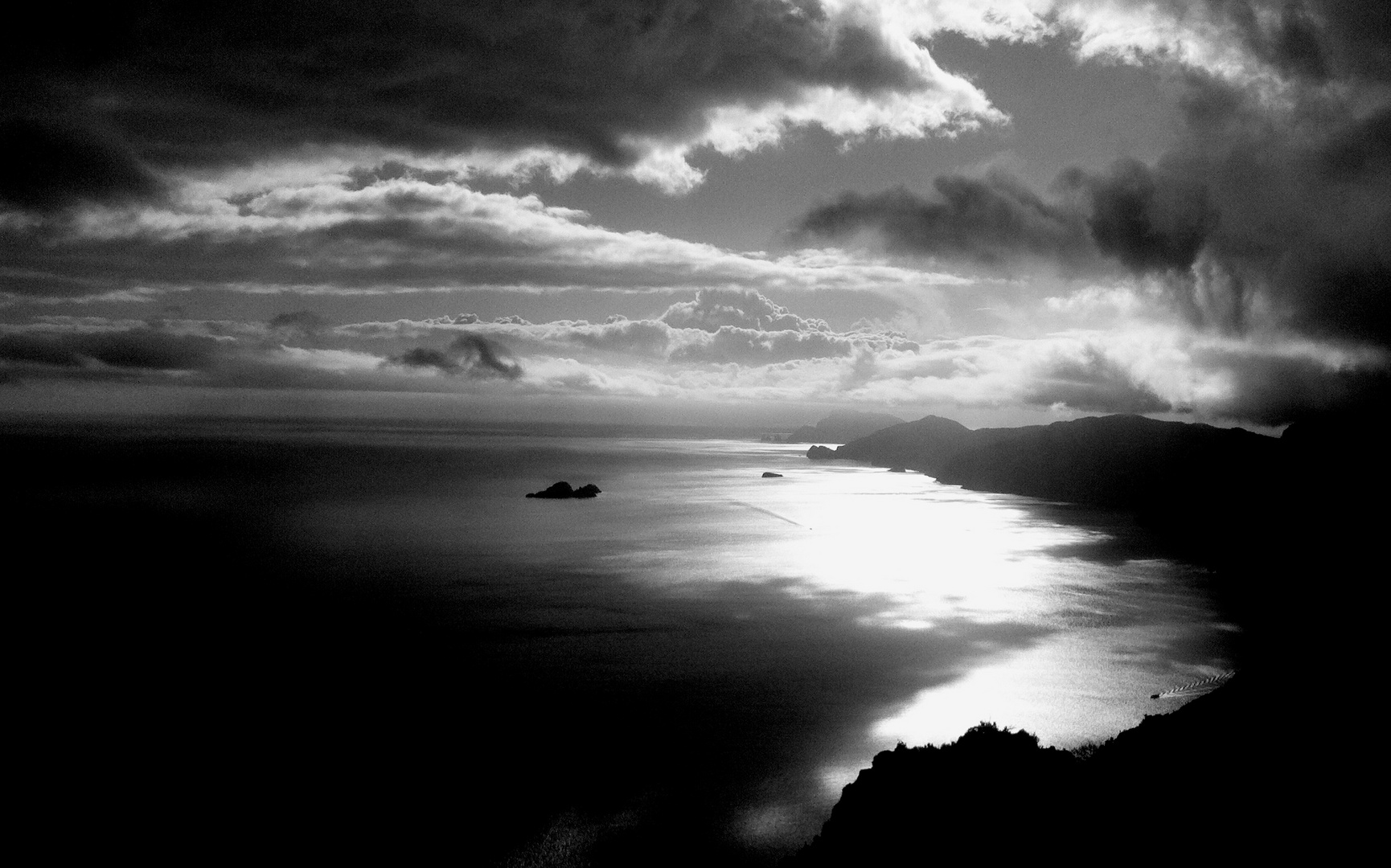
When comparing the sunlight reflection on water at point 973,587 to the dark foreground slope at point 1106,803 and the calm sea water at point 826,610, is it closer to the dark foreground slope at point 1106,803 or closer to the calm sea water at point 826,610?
the calm sea water at point 826,610

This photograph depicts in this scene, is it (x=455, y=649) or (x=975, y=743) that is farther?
(x=455, y=649)

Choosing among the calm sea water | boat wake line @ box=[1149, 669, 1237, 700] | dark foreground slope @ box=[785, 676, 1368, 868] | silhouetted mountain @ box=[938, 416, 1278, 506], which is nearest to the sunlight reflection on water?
the calm sea water

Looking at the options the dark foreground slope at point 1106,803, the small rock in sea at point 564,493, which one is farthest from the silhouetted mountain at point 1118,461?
the dark foreground slope at point 1106,803

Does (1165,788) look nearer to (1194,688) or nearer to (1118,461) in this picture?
(1194,688)

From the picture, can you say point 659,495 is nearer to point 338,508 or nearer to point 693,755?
point 338,508

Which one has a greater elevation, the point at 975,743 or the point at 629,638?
the point at 975,743

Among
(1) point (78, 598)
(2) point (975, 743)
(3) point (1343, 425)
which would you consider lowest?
(1) point (78, 598)

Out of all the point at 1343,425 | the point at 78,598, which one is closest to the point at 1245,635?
the point at 78,598
